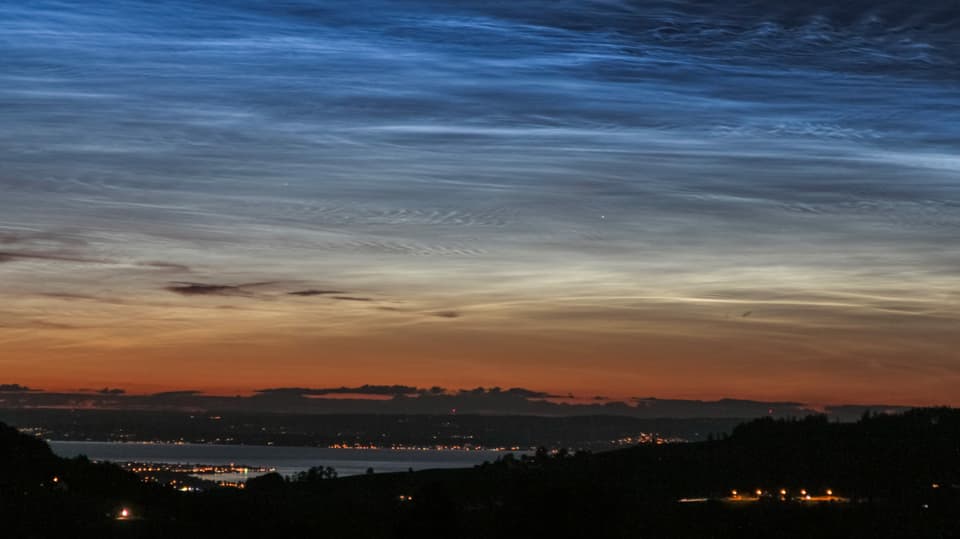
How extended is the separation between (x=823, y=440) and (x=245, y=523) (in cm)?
7895

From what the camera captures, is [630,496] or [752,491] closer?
[630,496]

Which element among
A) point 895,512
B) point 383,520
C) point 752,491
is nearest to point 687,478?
point 752,491

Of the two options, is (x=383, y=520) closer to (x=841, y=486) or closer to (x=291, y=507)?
(x=291, y=507)

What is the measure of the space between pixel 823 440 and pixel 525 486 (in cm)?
7595

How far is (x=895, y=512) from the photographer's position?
388 feet

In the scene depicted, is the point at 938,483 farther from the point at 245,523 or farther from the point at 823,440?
the point at 245,523

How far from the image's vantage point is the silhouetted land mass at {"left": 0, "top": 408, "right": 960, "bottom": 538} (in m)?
90.9

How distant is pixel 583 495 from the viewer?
8856 cm

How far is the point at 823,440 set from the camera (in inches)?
6663

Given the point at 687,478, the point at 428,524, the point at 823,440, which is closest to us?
the point at 428,524

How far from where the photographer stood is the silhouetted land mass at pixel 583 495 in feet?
298

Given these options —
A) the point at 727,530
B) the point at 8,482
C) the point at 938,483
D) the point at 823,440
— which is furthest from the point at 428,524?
the point at 823,440

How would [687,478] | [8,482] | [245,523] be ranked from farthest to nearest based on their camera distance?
[687,478], [8,482], [245,523]

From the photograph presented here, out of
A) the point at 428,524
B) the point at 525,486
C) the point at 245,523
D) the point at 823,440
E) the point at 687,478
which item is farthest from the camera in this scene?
the point at 823,440
